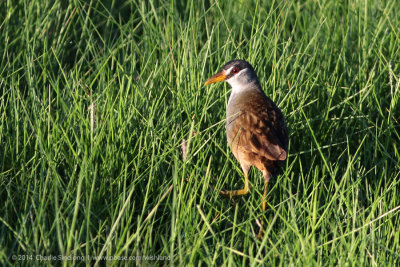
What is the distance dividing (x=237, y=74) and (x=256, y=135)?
0.70 meters

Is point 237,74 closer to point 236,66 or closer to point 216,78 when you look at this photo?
point 236,66

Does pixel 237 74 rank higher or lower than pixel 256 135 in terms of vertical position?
higher

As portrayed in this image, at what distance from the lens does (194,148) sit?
12.5 feet

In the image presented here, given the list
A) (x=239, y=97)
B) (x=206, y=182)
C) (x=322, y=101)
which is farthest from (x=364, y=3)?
(x=206, y=182)

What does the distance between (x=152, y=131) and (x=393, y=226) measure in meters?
1.68

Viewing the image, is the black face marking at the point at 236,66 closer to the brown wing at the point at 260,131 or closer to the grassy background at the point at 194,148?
the grassy background at the point at 194,148

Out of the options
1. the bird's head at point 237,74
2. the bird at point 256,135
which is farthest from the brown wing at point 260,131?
the bird's head at point 237,74

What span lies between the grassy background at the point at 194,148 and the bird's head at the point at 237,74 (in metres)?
0.15

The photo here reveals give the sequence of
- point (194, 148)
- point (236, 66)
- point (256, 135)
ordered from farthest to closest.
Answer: point (236, 66) → point (256, 135) → point (194, 148)

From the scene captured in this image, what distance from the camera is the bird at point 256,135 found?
390cm

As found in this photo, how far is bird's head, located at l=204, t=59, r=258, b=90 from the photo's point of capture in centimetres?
449

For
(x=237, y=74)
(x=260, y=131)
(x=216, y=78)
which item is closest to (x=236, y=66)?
(x=237, y=74)

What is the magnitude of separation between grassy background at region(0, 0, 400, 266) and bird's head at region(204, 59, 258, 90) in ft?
0.51

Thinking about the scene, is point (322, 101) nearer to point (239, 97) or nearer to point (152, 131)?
point (239, 97)
